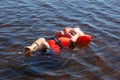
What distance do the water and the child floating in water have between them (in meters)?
0.28

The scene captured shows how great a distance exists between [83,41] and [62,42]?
750 mm

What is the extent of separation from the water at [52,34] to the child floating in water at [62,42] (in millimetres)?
277

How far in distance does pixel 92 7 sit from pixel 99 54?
180 inches

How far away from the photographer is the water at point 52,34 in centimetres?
720

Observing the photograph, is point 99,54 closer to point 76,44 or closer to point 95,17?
point 76,44

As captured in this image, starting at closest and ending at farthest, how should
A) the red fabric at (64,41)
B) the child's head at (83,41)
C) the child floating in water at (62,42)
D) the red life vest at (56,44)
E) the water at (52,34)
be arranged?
the water at (52,34) < the child floating in water at (62,42) < the red life vest at (56,44) < the red fabric at (64,41) < the child's head at (83,41)

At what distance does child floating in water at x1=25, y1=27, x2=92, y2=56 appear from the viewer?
7508mm

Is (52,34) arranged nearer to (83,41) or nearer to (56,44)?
(83,41)

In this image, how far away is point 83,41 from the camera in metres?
8.26

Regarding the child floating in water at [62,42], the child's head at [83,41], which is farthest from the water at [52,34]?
the child floating in water at [62,42]

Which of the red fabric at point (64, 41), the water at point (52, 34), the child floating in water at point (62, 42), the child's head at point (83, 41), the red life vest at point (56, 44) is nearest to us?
the water at point (52, 34)

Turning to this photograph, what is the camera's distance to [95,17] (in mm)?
11227

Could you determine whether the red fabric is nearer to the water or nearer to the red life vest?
the red life vest

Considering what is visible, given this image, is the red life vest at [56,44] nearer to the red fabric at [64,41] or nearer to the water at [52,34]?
the red fabric at [64,41]
